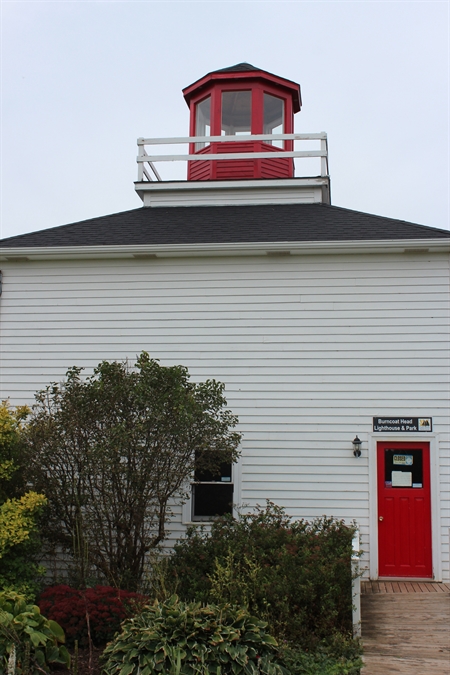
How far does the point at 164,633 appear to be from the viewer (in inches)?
260

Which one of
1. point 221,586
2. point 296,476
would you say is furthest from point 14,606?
point 296,476

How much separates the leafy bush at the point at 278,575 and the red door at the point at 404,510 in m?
1.33

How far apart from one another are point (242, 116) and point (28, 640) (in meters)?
13.0

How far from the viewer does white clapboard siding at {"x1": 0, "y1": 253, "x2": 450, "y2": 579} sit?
10.7m

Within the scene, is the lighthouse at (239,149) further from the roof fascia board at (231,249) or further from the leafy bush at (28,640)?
the leafy bush at (28,640)

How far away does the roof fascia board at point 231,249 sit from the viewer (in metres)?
10.8

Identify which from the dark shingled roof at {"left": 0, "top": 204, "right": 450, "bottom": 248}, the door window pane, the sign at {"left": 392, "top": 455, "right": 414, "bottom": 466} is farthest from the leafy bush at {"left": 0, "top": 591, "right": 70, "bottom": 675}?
the dark shingled roof at {"left": 0, "top": 204, "right": 450, "bottom": 248}

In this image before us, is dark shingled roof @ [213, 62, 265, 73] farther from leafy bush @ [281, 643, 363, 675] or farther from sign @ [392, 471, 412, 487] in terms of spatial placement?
leafy bush @ [281, 643, 363, 675]

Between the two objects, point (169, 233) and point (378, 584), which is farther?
point (169, 233)

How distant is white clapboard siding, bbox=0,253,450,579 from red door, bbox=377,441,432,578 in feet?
0.88

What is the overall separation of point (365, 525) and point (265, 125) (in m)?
10.2

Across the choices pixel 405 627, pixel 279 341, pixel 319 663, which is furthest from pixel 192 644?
pixel 279 341

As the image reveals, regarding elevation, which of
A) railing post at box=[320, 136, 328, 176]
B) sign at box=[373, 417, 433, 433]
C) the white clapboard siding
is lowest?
sign at box=[373, 417, 433, 433]

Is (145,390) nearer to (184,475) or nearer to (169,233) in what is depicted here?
(184,475)
